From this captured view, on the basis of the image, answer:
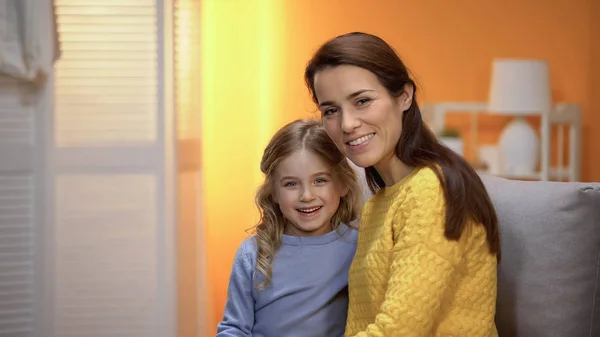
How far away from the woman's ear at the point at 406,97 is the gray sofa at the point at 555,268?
1.11 ft

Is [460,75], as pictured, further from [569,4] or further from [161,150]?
[161,150]

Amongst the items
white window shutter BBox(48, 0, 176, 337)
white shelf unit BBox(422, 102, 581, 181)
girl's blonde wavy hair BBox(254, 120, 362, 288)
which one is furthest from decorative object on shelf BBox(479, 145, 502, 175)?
girl's blonde wavy hair BBox(254, 120, 362, 288)

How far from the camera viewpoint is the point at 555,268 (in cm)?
163

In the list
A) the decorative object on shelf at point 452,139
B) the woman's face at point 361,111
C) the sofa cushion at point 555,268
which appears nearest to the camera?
the woman's face at point 361,111

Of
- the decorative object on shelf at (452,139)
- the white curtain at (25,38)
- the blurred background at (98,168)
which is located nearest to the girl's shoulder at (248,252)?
the blurred background at (98,168)

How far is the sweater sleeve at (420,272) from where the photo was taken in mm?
1350

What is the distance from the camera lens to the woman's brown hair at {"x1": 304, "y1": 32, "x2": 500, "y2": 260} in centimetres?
140

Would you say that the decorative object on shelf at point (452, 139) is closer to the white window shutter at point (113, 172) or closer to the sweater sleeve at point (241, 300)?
the white window shutter at point (113, 172)

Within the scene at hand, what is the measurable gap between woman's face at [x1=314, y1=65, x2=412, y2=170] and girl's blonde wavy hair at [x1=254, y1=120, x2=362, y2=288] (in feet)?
0.93

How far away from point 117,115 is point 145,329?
0.83 m

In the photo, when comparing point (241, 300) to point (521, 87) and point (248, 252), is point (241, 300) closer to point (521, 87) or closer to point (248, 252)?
point (248, 252)

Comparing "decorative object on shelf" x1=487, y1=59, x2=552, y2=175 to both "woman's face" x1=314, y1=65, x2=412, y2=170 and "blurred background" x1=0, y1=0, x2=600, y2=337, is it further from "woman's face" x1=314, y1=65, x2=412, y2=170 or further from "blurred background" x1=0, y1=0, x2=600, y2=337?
"woman's face" x1=314, y1=65, x2=412, y2=170

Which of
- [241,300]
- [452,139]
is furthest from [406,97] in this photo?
[452,139]

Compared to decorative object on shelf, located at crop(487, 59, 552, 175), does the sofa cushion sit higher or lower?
lower
